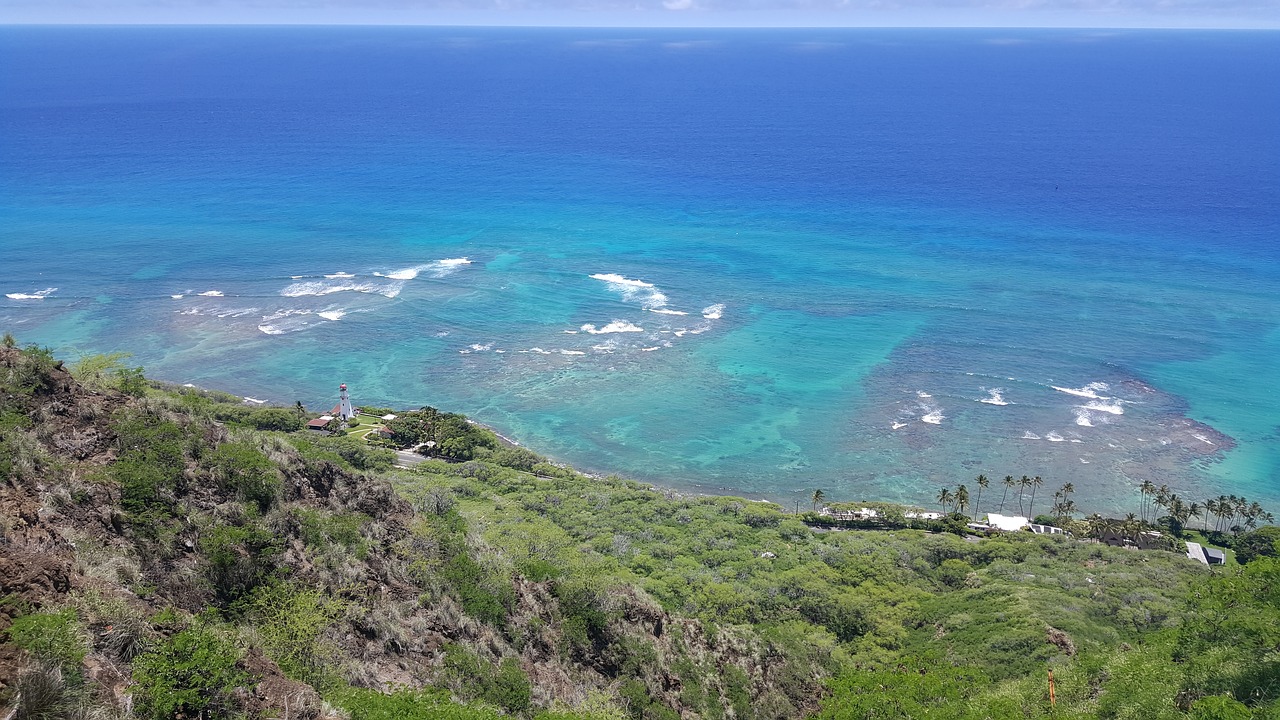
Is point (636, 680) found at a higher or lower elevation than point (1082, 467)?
higher

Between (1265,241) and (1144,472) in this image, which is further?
(1265,241)

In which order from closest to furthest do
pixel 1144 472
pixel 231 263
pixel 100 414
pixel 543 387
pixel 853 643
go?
pixel 100 414 → pixel 853 643 → pixel 1144 472 → pixel 543 387 → pixel 231 263

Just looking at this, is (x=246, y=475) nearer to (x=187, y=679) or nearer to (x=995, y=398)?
(x=187, y=679)

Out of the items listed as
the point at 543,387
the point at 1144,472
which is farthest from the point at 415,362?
the point at 1144,472

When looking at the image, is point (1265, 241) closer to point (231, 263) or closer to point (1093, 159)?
point (1093, 159)

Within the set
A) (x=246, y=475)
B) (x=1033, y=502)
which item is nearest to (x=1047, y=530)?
(x=1033, y=502)

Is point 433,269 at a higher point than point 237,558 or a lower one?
lower
